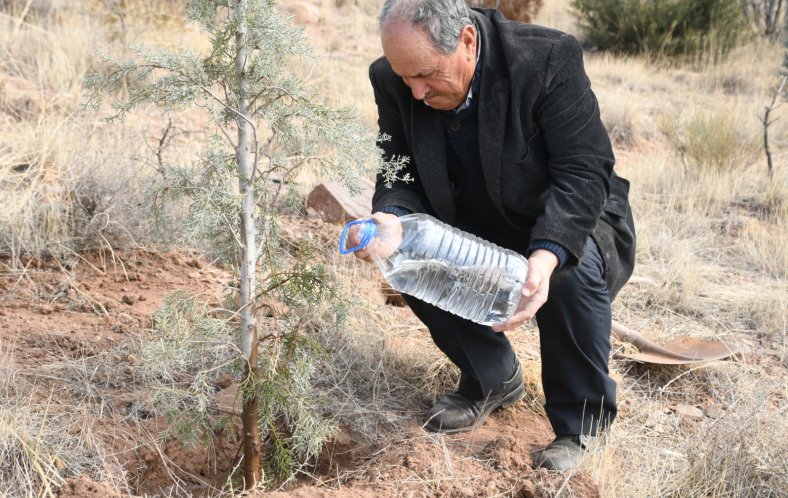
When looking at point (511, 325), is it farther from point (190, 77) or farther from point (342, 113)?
point (190, 77)

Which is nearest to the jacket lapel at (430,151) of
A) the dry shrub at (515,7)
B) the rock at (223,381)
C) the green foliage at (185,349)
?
the green foliage at (185,349)

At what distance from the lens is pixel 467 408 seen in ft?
11.3

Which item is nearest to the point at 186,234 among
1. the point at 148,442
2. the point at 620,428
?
the point at 148,442

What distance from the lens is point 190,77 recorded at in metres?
2.56

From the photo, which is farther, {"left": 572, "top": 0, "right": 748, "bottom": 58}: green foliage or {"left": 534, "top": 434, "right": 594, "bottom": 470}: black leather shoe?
{"left": 572, "top": 0, "right": 748, "bottom": 58}: green foliage

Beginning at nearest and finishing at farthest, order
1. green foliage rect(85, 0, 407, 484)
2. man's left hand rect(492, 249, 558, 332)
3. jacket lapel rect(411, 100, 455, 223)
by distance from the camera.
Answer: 1. green foliage rect(85, 0, 407, 484)
2. man's left hand rect(492, 249, 558, 332)
3. jacket lapel rect(411, 100, 455, 223)

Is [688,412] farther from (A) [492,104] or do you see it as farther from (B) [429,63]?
(B) [429,63]

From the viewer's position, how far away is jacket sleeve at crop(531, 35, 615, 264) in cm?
294

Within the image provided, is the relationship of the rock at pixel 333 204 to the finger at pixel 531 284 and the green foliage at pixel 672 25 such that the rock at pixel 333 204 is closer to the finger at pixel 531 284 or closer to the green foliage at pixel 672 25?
the finger at pixel 531 284

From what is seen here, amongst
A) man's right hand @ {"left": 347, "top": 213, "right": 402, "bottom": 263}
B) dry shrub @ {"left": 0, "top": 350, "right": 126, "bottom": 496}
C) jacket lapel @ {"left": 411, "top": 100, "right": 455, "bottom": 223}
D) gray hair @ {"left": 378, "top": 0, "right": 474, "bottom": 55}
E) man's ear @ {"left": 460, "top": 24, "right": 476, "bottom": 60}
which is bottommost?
dry shrub @ {"left": 0, "top": 350, "right": 126, "bottom": 496}

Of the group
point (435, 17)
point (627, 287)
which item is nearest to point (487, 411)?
point (435, 17)

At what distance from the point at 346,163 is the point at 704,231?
12.9 feet

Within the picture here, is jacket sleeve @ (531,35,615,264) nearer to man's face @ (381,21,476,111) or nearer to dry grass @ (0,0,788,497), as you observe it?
man's face @ (381,21,476,111)

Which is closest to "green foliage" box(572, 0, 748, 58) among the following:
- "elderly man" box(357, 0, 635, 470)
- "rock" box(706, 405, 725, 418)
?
"rock" box(706, 405, 725, 418)
